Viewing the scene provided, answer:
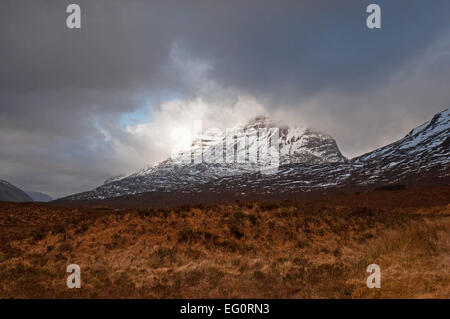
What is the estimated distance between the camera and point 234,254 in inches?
524

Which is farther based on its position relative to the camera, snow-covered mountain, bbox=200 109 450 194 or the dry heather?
snow-covered mountain, bbox=200 109 450 194

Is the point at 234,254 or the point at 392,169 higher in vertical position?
the point at 392,169

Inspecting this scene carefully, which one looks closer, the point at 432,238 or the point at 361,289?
the point at 361,289

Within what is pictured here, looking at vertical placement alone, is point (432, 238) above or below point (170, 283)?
above

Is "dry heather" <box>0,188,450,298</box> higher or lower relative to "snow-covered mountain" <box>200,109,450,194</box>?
lower

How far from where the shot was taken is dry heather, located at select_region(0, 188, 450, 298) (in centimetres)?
979

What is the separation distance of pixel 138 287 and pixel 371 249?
1012 centimetres

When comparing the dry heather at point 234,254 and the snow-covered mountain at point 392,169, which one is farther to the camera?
→ the snow-covered mountain at point 392,169

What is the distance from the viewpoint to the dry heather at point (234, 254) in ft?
32.1

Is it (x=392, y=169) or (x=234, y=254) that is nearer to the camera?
(x=234, y=254)

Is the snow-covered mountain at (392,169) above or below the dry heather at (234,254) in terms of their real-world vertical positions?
above

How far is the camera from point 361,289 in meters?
8.94
